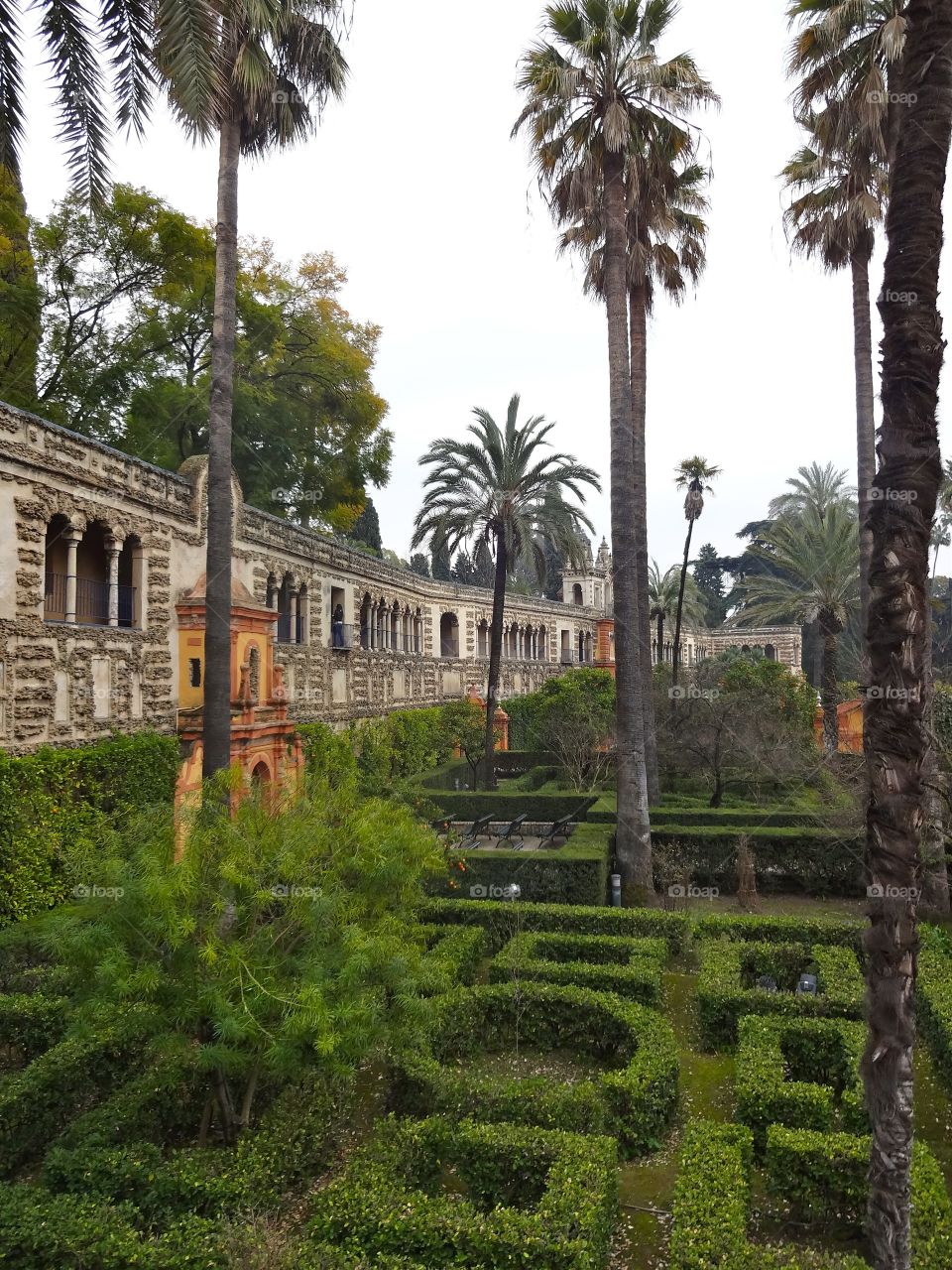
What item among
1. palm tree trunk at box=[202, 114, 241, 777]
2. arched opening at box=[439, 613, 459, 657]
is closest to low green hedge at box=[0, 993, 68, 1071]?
palm tree trunk at box=[202, 114, 241, 777]

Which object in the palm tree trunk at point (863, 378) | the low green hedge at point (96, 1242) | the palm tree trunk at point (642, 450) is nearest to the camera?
the low green hedge at point (96, 1242)

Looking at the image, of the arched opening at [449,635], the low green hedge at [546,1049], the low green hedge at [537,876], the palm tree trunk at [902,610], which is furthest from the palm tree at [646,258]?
the arched opening at [449,635]

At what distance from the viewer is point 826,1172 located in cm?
702

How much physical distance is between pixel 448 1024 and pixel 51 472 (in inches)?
413

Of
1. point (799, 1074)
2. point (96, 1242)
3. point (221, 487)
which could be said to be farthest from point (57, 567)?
point (799, 1074)

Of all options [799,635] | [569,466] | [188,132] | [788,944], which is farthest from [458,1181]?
[799,635]

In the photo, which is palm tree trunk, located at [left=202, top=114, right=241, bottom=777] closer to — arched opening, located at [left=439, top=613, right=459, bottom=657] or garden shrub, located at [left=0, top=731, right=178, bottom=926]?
garden shrub, located at [left=0, top=731, right=178, bottom=926]

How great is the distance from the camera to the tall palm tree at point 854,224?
17.0m

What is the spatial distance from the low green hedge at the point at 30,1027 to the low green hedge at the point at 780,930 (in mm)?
9031

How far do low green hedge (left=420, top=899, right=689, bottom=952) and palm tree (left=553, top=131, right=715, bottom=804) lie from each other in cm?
588

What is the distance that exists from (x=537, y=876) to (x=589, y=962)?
11.3 ft

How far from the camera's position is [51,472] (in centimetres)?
1342

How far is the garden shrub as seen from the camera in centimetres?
1170

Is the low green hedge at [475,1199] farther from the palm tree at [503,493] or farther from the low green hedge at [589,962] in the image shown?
the palm tree at [503,493]
